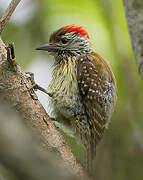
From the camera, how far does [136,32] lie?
8.25ft

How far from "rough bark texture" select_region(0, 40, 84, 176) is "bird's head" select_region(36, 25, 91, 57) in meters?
1.54

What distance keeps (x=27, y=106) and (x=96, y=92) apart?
1.24 meters

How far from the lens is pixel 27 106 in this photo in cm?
240

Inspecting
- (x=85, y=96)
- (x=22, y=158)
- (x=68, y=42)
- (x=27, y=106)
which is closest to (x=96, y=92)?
(x=85, y=96)

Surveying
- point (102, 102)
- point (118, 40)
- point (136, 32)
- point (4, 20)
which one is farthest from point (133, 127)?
point (4, 20)

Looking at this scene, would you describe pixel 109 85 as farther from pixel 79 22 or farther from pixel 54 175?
pixel 54 175

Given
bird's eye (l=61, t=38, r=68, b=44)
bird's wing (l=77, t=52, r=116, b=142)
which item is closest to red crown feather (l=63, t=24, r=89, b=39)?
bird's eye (l=61, t=38, r=68, b=44)

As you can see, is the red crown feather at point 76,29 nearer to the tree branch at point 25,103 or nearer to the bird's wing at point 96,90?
the bird's wing at point 96,90

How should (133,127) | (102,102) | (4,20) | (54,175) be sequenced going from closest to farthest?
(54,175), (4,20), (133,127), (102,102)

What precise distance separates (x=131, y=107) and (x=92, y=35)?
1.84 meters

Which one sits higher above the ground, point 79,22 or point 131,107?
point 79,22

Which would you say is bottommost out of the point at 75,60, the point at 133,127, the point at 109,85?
the point at 133,127

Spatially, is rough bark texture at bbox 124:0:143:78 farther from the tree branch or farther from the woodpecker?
the woodpecker

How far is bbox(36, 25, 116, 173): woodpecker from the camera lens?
3383 millimetres
